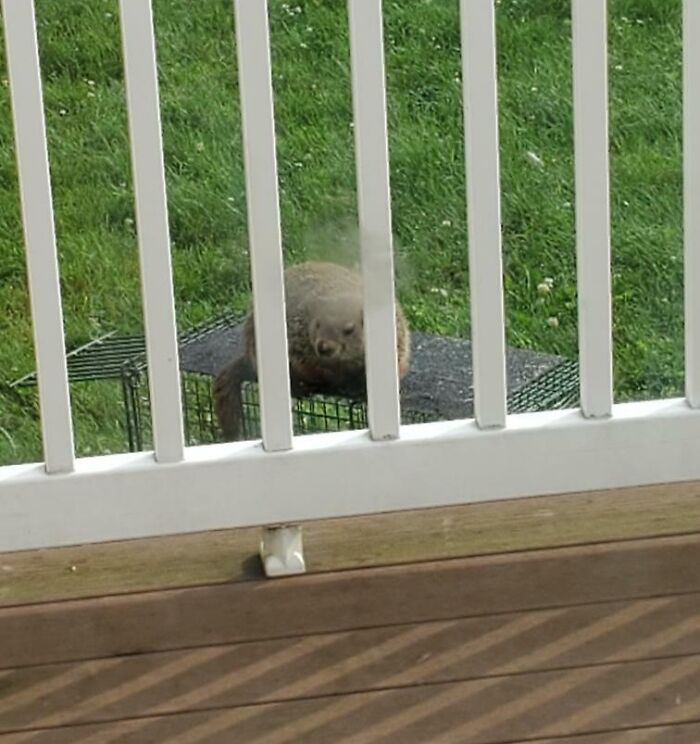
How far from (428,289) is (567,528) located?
45.4 inches

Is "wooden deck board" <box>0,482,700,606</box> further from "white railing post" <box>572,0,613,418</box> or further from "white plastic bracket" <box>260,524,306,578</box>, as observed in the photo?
"white railing post" <box>572,0,613,418</box>

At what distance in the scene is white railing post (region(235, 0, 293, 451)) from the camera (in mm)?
1537

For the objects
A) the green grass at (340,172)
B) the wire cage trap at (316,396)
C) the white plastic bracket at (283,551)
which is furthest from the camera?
the green grass at (340,172)

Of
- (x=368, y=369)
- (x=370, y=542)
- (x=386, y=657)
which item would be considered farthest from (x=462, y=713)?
(x=368, y=369)

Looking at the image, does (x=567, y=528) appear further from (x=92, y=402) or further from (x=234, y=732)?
(x=92, y=402)

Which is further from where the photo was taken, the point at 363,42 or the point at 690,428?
the point at 690,428

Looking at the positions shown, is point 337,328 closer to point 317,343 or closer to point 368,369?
point 317,343

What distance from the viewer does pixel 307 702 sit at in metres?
1.65

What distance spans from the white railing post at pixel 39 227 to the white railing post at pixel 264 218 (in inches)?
8.0

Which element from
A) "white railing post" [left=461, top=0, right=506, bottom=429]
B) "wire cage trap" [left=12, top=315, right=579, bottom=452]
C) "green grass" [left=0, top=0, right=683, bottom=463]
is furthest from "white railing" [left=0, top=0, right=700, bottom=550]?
"green grass" [left=0, top=0, right=683, bottom=463]

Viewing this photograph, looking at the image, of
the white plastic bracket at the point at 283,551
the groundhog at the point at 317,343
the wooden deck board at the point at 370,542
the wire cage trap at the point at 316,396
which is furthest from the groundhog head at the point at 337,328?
the white plastic bracket at the point at 283,551

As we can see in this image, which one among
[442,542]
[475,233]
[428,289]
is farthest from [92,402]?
[475,233]

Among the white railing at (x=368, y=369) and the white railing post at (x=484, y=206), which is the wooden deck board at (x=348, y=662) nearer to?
the white railing at (x=368, y=369)

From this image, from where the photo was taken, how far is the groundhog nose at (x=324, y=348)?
7.11 feet
